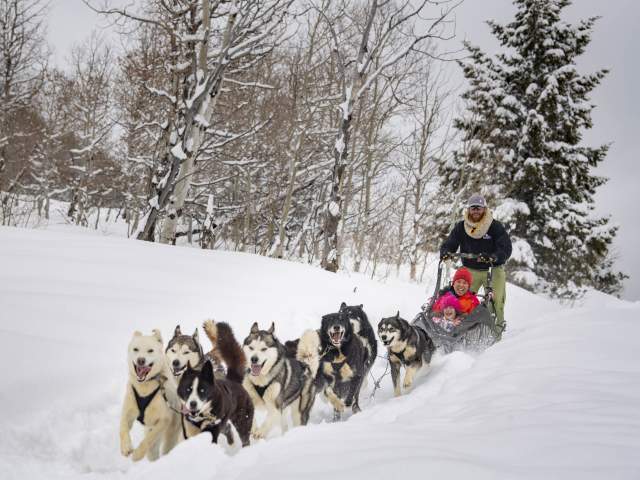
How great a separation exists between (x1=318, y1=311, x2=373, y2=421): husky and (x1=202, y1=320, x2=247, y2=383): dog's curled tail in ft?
3.04

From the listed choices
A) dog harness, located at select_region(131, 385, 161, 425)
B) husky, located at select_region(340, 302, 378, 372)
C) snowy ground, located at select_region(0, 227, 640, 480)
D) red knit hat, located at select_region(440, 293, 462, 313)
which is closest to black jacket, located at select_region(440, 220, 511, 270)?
red knit hat, located at select_region(440, 293, 462, 313)

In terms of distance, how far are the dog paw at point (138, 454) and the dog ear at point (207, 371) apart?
1.54 feet

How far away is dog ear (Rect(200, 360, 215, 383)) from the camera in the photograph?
2.24 metres

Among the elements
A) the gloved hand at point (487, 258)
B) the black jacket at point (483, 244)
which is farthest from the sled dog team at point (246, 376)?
the black jacket at point (483, 244)

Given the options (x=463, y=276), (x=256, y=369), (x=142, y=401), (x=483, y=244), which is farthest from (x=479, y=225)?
(x=142, y=401)

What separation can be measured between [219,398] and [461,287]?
3.77 metres

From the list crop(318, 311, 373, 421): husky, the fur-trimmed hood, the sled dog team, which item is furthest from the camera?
the fur-trimmed hood

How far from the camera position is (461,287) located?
518 centimetres

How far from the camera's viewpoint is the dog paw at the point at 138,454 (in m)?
2.10

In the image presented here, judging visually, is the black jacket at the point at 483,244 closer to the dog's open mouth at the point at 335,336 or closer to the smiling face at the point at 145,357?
the dog's open mouth at the point at 335,336

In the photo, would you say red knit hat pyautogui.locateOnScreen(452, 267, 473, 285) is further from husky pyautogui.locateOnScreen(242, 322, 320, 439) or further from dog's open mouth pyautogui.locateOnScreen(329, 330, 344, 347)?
husky pyautogui.locateOnScreen(242, 322, 320, 439)

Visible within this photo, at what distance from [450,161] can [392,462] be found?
14824 mm

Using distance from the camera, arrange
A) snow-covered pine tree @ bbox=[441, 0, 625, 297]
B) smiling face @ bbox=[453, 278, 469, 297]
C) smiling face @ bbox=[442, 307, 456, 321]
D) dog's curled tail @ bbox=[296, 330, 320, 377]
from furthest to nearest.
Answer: snow-covered pine tree @ bbox=[441, 0, 625, 297] < smiling face @ bbox=[453, 278, 469, 297] < smiling face @ bbox=[442, 307, 456, 321] < dog's curled tail @ bbox=[296, 330, 320, 377]

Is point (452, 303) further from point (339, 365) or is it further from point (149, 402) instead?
point (149, 402)
